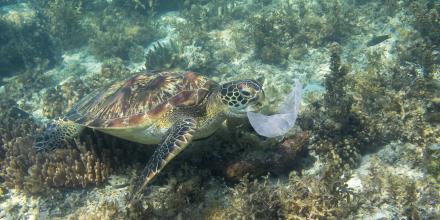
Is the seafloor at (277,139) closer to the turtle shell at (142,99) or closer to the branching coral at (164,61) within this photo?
the branching coral at (164,61)

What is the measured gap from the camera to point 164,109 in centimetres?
458

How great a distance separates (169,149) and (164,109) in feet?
2.73

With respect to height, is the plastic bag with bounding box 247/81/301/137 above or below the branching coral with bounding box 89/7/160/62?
→ above

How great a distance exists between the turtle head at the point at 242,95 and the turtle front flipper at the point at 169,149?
0.57m

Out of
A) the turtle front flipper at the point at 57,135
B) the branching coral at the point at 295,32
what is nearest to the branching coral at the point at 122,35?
the branching coral at the point at 295,32

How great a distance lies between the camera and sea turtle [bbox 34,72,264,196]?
432 centimetres

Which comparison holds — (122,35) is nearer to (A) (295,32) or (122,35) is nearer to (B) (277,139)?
(A) (295,32)

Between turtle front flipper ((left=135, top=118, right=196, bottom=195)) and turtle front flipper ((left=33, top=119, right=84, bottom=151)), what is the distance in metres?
1.99

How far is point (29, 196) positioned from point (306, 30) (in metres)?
7.46

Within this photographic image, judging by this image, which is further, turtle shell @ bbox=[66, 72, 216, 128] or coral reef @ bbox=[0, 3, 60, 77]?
coral reef @ bbox=[0, 3, 60, 77]

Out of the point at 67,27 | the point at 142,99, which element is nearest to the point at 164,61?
the point at 142,99

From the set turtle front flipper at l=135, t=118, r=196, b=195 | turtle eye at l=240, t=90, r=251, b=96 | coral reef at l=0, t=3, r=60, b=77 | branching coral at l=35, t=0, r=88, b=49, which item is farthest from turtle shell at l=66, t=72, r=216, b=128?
branching coral at l=35, t=0, r=88, b=49

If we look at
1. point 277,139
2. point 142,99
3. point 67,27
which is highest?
point 142,99

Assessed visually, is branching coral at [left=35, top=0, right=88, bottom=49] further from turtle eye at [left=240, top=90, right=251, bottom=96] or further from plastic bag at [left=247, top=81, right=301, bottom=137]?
plastic bag at [left=247, top=81, right=301, bottom=137]
